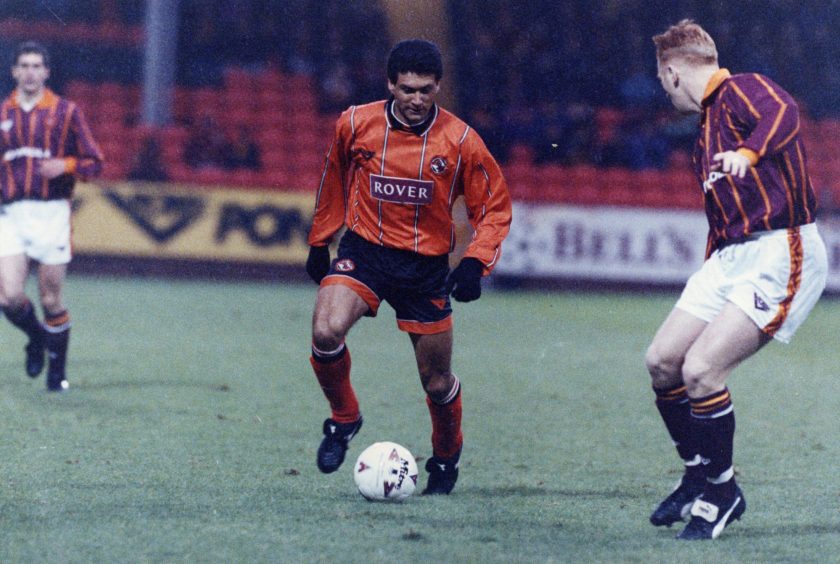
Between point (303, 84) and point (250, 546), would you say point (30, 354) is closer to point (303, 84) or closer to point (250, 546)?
point (250, 546)

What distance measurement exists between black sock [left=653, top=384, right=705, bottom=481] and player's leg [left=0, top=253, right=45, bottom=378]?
4153mm

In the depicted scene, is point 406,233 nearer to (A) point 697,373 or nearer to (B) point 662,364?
Answer: (B) point 662,364

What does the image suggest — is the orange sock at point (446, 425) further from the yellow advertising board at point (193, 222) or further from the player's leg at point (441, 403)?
the yellow advertising board at point (193, 222)

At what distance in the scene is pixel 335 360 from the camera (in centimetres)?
481

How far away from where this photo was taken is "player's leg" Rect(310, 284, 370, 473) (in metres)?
4.73

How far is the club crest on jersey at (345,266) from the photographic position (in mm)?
4863

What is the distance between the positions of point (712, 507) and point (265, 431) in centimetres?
262

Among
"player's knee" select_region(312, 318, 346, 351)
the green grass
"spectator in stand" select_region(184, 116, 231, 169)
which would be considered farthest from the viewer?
"spectator in stand" select_region(184, 116, 231, 169)

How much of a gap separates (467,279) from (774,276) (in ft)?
3.66

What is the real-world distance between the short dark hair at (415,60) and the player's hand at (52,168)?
9.87 ft

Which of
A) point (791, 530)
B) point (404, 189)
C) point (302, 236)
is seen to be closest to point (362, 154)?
point (404, 189)

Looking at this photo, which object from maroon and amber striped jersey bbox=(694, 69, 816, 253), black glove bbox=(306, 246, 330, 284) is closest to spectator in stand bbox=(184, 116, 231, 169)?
black glove bbox=(306, 246, 330, 284)

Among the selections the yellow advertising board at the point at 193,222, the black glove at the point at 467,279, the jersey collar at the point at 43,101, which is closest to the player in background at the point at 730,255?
the black glove at the point at 467,279

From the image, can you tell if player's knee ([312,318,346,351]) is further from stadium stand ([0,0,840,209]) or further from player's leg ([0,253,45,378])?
stadium stand ([0,0,840,209])
